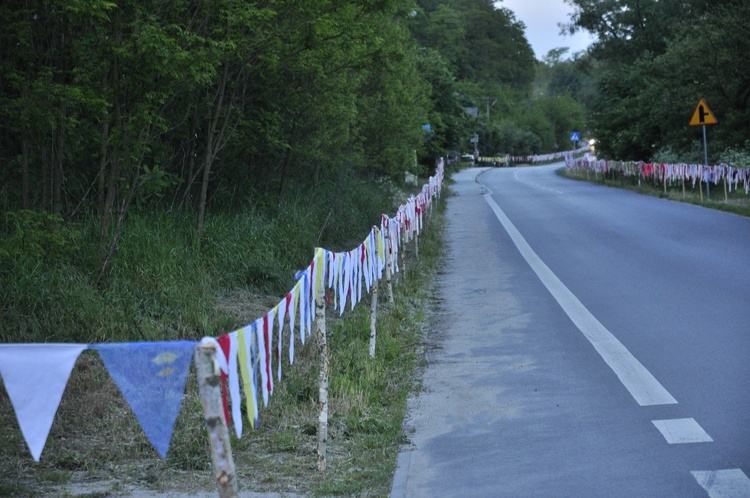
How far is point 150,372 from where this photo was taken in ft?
14.7

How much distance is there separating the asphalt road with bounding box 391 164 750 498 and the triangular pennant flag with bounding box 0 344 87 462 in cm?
216

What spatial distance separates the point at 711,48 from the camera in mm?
32375

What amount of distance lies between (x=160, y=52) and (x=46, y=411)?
210 inches

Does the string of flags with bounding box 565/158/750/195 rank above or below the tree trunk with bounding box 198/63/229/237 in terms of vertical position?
below

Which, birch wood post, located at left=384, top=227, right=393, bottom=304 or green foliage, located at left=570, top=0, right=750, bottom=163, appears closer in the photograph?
birch wood post, located at left=384, top=227, right=393, bottom=304

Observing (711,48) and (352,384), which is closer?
(352,384)

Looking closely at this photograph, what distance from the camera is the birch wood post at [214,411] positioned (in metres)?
4.00

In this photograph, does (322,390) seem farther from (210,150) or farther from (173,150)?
(173,150)

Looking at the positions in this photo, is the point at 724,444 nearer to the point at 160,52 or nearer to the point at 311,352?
the point at 311,352

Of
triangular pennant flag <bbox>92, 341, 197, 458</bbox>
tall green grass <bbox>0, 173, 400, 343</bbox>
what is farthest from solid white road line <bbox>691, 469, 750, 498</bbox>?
tall green grass <bbox>0, 173, 400, 343</bbox>

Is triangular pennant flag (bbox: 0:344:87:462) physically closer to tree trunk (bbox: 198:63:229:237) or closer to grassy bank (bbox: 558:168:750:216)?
tree trunk (bbox: 198:63:229:237)

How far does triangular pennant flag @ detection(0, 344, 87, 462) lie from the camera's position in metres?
4.32

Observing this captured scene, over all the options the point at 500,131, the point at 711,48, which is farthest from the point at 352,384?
the point at 500,131

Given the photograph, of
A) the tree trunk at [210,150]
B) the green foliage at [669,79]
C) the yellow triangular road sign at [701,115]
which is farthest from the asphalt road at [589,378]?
the green foliage at [669,79]
